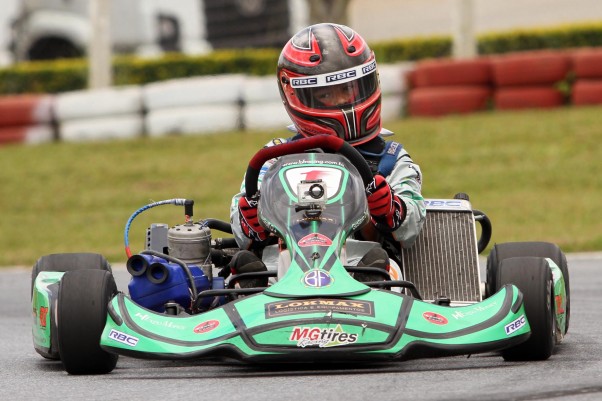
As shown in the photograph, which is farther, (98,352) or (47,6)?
(47,6)

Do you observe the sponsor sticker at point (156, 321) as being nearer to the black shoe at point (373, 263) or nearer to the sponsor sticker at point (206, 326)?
the sponsor sticker at point (206, 326)

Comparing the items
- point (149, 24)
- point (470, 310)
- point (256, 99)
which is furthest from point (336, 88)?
point (149, 24)

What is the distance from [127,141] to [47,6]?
16.7 ft

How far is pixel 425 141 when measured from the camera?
15461 mm

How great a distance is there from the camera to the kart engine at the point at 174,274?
5727mm

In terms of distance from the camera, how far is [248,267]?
5.65 metres

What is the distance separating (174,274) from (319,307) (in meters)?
1.04

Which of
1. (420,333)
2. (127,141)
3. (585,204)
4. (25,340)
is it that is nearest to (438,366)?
(420,333)

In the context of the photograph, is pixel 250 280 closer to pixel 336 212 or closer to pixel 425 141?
pixel 336 212

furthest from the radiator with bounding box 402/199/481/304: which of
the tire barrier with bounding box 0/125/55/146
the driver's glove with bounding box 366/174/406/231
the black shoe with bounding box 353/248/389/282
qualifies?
the tire barrier with bounding box 0/125/55/146

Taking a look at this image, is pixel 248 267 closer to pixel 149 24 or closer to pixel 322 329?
pixel 322 329

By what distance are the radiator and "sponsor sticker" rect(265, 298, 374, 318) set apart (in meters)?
1.30

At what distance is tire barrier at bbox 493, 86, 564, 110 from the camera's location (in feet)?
52.6

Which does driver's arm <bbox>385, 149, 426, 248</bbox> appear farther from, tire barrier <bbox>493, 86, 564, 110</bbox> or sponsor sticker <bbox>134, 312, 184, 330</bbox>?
tire barrier <bbox>493, 86, 564, 110</bbox>
